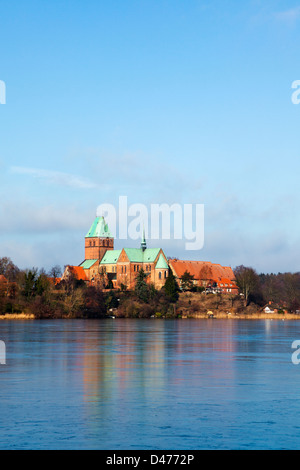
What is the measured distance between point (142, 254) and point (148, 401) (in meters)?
138

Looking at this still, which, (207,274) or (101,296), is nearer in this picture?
(101,296)

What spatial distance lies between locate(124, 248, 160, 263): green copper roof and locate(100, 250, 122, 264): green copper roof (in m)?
5.80

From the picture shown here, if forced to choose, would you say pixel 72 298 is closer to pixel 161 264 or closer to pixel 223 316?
pixel 223 316

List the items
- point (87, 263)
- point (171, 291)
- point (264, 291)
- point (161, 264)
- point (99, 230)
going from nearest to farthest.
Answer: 1. point (171, 291)
2. point (264, 291)
3. point (161, 264)
4. point (87, 263)
5. point (99, 230)

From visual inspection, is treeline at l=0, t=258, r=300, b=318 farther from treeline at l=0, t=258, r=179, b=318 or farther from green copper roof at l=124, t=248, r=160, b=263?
green copper roof at l=124, t=248, r=160, b=263

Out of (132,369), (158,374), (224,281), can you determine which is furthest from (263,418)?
(224,281)

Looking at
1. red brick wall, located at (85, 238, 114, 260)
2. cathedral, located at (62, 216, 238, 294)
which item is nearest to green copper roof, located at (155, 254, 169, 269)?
cathedral, located at (62, 216, 238, 294)

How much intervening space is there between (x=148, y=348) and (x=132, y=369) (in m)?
12.3

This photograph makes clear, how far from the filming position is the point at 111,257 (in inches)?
6467

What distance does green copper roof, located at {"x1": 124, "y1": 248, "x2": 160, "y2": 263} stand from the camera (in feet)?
509

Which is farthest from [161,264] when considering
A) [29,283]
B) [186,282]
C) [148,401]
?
[148,401]

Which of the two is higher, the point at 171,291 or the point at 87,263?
the point at 87,263

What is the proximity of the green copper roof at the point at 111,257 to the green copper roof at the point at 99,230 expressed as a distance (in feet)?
27.7

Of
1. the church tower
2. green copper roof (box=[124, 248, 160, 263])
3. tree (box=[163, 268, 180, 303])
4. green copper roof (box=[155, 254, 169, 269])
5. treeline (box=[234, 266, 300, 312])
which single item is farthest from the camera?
the church tower
